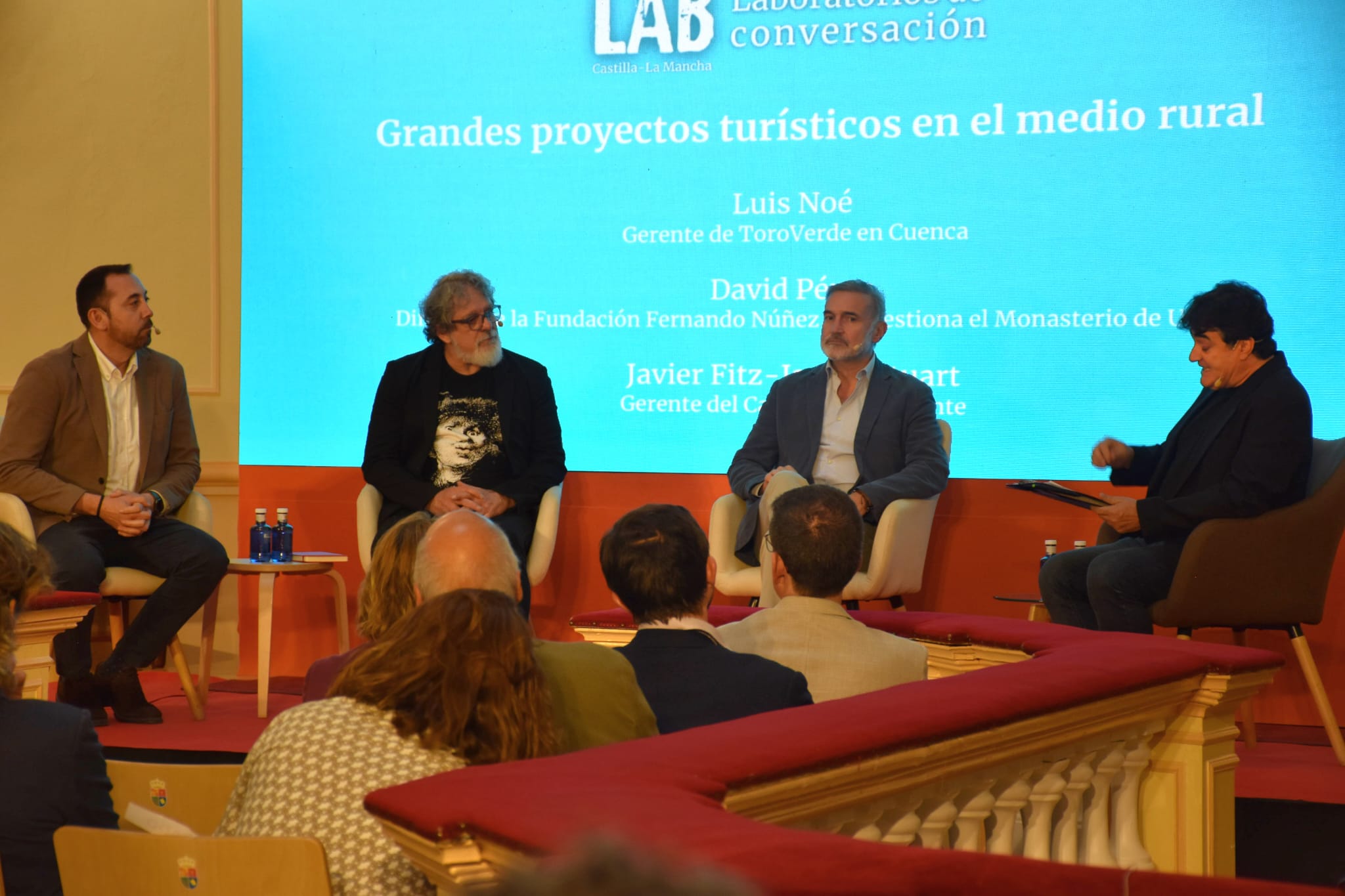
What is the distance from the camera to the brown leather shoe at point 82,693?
4.44 metres

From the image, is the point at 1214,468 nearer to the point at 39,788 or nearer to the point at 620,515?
the point at 620,515

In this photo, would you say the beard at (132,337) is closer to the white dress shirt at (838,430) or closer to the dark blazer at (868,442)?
the dark blazer at (868,442)

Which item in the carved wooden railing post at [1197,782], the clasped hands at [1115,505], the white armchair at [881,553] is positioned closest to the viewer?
the carved wooden railing post at [1197,782]

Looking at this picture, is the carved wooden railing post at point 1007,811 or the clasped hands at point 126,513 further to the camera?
the clasped hands at point 126,513

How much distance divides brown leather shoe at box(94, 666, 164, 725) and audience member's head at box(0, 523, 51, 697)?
2602 millimetres

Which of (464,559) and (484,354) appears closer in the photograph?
(464,559)

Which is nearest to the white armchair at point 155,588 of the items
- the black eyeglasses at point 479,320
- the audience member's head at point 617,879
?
the black eyeglasses at point 479,320

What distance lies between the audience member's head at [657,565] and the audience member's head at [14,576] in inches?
32.8

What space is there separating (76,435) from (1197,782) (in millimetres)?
3702

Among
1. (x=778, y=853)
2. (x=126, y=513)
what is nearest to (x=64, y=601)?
(x=126, y=513)

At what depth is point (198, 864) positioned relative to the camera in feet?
4.42

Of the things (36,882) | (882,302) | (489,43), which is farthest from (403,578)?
(489,43)

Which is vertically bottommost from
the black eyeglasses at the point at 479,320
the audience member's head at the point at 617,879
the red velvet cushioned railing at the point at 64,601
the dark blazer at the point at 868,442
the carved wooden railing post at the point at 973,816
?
the carved wooden railing post at the point at 973,816

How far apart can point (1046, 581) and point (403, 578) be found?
234 cm
